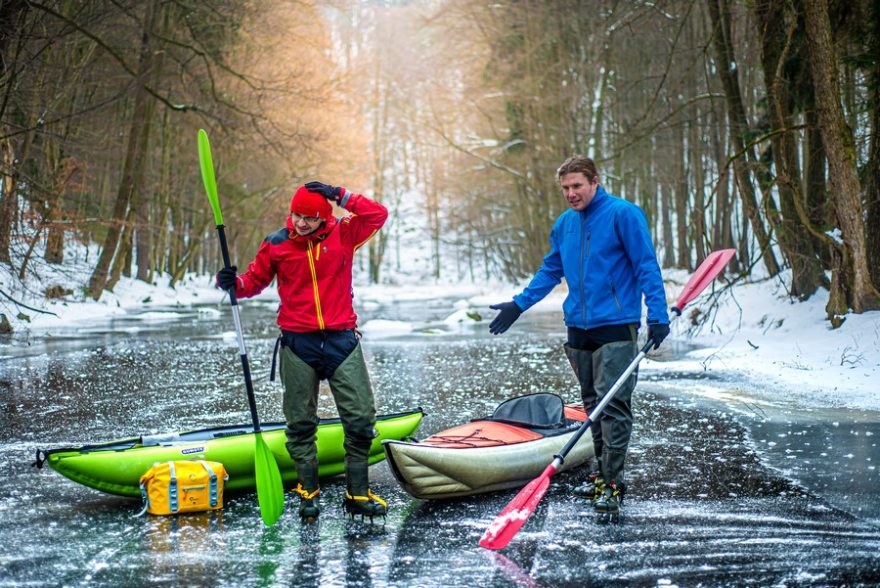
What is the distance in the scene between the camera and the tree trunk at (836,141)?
34.5ft

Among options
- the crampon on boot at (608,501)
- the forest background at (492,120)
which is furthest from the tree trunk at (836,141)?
the crampon on boot at (608,501)

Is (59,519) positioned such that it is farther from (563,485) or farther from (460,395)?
(460,395)

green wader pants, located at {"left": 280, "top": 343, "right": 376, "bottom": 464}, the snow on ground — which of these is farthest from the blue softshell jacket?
the snow on ground

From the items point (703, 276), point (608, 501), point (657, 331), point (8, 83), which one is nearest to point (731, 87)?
point (703, 276)

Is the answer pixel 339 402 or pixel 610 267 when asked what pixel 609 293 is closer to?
pixel 610 267

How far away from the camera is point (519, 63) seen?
28.0m

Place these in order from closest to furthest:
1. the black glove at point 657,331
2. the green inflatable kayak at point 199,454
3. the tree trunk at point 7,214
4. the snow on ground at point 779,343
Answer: the black glove at point 657,331
the green inflatable kayak at point 199,454
the snow on ground at point 779,343
the tree trunk at point 7,214

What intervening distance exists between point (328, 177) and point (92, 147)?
1670 centimetres

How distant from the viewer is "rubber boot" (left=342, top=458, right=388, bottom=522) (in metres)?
4.85

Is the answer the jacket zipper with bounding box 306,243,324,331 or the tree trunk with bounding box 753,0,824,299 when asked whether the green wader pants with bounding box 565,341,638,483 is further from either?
the tree trunk with bounding box 753,0,824,299

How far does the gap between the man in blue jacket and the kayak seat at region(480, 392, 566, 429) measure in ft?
3.40

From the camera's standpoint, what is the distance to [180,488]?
5.02 m

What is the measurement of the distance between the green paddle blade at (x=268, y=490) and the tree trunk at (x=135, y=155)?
705 inches

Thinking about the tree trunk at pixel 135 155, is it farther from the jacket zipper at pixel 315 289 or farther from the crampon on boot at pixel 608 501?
the crampon on boot at pixel 608 501
